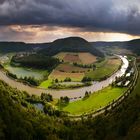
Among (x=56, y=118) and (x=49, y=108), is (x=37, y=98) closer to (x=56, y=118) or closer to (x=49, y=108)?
(x=49, y=108)

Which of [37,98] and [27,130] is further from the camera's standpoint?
[37,98]

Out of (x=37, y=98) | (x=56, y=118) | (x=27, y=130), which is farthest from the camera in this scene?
(x=37, y=98)

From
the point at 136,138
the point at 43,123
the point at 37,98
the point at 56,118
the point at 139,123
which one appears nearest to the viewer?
the point at 136,138

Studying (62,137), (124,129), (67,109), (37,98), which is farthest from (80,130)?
(37,98)

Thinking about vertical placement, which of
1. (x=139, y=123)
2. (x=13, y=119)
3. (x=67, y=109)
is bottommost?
(x=67, y=109)

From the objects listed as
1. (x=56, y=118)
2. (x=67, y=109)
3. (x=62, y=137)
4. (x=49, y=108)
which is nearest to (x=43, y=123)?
(x=62, y=137)

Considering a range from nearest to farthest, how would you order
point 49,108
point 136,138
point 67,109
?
point 136,138 → point 49,108 → point 67,109

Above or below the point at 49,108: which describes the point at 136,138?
above

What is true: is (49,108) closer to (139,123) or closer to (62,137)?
(62,137)

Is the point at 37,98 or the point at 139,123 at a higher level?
the point at 139,123
